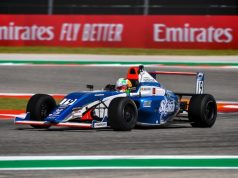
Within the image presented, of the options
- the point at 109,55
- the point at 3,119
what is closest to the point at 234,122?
the point at 3,119

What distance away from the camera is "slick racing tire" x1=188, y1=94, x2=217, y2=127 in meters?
12.9

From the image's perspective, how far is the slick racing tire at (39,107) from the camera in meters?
12.4

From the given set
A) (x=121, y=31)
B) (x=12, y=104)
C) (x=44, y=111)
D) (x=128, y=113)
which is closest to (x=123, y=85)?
(x=128, y=113)

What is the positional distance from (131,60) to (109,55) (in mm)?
1829

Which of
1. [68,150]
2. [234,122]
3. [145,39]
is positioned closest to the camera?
[68,150]

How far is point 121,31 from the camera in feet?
101

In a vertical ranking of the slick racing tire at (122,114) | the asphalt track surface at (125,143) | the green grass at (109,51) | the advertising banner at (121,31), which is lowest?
the asphalt track surface at (125,143)

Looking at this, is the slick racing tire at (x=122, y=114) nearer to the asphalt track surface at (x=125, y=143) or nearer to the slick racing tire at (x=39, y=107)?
the asphalt track surface at (x=125, y=143)

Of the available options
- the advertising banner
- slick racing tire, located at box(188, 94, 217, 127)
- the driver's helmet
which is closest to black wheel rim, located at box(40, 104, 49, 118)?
the driver's helmet

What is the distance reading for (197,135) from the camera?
474 inches

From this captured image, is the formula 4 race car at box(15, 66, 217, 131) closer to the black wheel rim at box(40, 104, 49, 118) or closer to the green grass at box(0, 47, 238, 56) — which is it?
the black wheel rim at box(40, 104, 49, 118)

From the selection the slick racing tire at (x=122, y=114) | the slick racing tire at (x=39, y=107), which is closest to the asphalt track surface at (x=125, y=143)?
the slick racing tire at (x=122, y=114)
